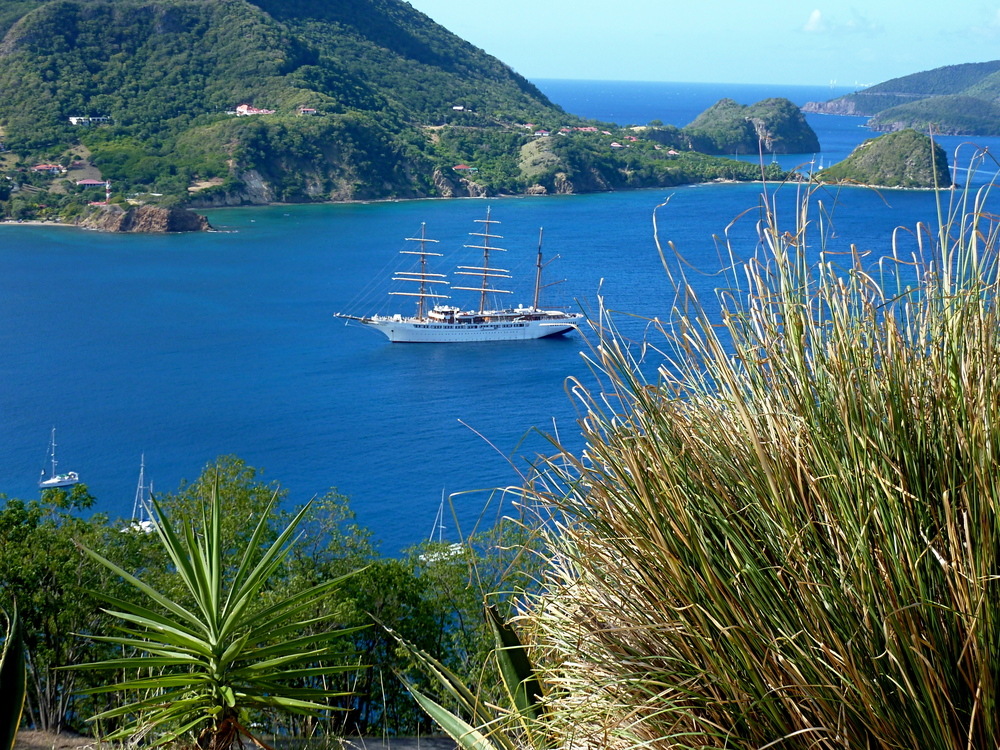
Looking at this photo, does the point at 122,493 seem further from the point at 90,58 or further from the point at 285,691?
the point at 90,58

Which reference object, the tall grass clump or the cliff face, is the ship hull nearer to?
the cliff face

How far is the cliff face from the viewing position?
5238 centimetres

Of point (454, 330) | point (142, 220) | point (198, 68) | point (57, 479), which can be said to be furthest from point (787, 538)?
point (198, 68)

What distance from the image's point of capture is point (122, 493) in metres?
22.2

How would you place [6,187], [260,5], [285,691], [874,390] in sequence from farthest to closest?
[260,5] < [6,187] < [285,691] < [874,390]

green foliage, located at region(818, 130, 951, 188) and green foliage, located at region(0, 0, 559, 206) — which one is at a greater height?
green foliage, located at region(0, 0, 559, 206)

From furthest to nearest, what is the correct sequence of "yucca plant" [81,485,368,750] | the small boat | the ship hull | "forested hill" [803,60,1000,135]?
"forested hill" [803,60,1000,135], the ship hull, the small boat, "yucca plant" [81,485,368,750]

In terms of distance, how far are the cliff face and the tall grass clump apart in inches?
2118

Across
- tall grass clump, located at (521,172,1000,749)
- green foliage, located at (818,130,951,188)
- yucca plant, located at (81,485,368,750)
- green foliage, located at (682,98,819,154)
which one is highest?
green foliage, located at (682,98,819,154)

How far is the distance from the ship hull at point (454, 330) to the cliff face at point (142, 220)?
19650 millimetres

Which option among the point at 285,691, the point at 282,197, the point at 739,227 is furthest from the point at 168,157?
the point at 285,691

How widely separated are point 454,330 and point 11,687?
36.2 meters

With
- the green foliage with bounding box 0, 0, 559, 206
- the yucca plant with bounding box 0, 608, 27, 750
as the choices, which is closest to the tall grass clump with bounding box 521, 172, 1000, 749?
the yucca plant with bounding box 0, 608, 27, 750

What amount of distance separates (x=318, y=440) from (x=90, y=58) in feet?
185
